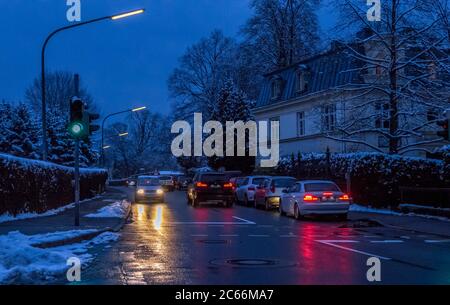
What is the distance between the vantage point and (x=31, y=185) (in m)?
23.5

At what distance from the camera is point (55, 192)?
91.5 feet

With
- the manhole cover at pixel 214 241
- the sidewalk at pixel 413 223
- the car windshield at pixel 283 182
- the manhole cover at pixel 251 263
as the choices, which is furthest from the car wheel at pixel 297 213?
the manhole cover at pixel 251 263

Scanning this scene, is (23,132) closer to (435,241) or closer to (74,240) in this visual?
(74,240)

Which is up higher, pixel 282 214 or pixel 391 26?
pixel 391 26

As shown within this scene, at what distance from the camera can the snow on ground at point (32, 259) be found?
9812 mm

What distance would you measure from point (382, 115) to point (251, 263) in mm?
21081

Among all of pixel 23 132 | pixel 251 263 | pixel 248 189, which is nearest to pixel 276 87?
pixel 248 189

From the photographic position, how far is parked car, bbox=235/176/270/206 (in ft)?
115

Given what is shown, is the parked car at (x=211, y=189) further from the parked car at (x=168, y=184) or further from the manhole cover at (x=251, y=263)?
the parked car at (x=168, y=184)

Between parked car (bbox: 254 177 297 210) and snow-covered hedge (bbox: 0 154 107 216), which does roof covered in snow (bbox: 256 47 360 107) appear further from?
snow-covered hedge (bbox: 0 154 107 216)

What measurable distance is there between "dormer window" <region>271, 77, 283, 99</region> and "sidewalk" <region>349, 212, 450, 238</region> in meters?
28.1
